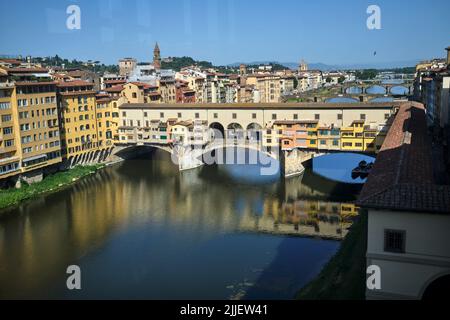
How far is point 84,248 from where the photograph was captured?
14.0 meters

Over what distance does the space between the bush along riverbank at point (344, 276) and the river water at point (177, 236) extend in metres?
0.48

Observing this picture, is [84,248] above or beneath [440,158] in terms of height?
beneath

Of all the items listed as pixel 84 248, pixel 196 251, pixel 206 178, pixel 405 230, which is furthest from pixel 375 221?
pixel 206 178

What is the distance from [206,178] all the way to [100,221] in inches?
284

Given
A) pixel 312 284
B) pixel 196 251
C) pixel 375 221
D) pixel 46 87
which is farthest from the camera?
pixel 46 87

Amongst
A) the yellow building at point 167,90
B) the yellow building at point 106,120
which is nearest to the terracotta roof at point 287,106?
the yellow building at point 106,120

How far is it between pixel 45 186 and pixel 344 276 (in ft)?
48.5

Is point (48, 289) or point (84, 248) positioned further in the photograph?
point (84, 248)

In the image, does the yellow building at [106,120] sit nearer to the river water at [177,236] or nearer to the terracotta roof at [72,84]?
the terracotta roof at [72,84]

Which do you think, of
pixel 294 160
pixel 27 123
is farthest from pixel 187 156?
pixel 27 123

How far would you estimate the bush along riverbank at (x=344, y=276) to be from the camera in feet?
28.5

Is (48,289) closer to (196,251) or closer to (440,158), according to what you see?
(196,251)

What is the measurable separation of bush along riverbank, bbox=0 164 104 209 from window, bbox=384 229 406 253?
15.0 metres

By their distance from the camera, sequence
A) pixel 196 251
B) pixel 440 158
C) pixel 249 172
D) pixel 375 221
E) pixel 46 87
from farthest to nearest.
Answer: pixel 249 172
pixel 46 87
pixel 440 158
pixel 196 251
pixel 375 221
